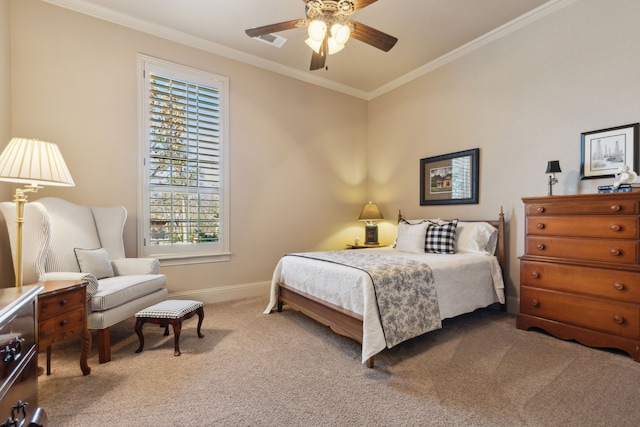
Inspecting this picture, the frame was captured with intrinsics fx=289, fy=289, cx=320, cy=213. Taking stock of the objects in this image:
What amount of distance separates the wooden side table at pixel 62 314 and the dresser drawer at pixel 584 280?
3.67 metres

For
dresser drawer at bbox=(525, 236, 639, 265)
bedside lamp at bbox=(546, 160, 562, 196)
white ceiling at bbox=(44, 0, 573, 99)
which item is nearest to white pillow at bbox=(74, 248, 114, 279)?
white ceiling at bbox=(44, 0, 573, 99)

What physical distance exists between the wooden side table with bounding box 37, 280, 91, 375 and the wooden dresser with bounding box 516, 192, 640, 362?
364cm

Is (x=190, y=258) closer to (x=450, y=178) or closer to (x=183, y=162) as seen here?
(x=183, y=162)

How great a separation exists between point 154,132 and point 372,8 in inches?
107

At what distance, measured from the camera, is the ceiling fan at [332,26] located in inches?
82.3

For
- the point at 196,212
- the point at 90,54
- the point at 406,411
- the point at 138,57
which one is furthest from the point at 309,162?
the point at 406,411

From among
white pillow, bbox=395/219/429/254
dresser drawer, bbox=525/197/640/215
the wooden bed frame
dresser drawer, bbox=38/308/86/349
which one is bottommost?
the wooden bed frame

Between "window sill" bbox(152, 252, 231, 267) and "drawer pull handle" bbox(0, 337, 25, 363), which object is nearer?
"drawer pull handle" bbox(0, 337, 25, 363)

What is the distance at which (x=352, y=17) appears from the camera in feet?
10.3

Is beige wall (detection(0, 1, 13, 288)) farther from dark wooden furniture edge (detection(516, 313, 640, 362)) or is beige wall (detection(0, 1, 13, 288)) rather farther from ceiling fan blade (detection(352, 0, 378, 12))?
dark wooden furniture edge (detection(516, 313, 640, 362))

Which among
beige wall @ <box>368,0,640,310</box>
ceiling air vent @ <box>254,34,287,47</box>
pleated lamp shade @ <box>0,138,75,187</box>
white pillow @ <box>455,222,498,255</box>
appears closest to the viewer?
pleated lamp shade @ <box>0,138,75,187</box>

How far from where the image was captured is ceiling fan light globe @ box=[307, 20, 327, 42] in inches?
84.3

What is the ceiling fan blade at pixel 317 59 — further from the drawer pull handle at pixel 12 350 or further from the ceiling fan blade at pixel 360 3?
the drawer pull handle at pixel 12 350

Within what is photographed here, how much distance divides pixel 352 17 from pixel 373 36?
104 centimetres
